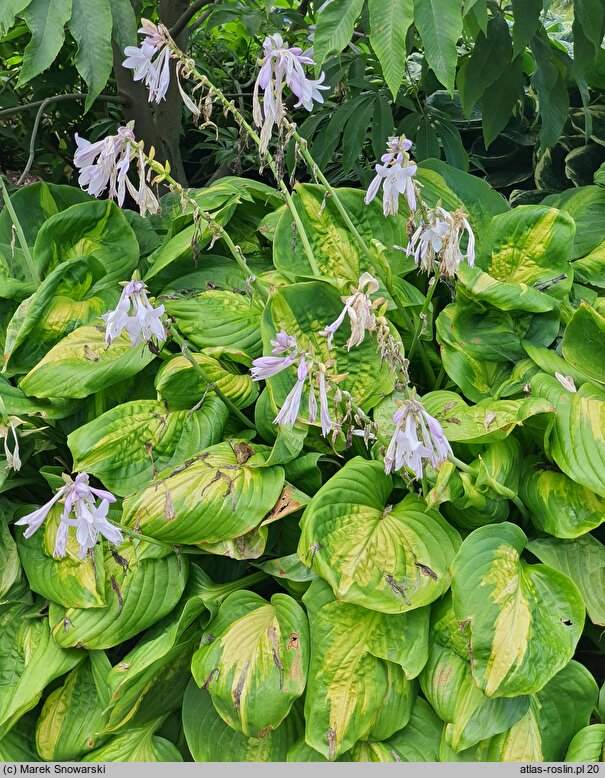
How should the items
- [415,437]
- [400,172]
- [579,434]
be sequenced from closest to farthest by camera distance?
[415,437] → [400,172] → [579,434]

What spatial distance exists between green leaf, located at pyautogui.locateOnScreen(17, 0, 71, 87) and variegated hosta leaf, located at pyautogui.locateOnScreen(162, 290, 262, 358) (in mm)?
593

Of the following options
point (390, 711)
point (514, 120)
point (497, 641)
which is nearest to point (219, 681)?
point (390, 711)

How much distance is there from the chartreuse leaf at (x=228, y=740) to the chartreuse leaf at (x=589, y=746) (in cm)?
49

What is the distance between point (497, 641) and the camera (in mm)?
1233

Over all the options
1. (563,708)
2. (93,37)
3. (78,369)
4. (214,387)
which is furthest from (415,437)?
(93,37)

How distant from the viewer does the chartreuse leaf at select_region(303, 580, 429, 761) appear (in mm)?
1279

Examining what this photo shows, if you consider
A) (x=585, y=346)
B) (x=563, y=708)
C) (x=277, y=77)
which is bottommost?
(x=563, y=708)

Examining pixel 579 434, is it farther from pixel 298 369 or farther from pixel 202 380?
pixel 202 380

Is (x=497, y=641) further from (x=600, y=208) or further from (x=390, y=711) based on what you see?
(x=600, y=208)

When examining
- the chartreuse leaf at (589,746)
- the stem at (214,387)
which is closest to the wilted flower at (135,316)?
the stem at (214,387)

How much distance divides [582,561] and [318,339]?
2.27ft

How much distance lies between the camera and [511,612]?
1.27 metres

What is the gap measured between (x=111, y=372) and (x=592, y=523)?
3.32ft

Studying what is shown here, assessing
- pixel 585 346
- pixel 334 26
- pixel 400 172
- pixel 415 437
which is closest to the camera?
pixel 415 437
